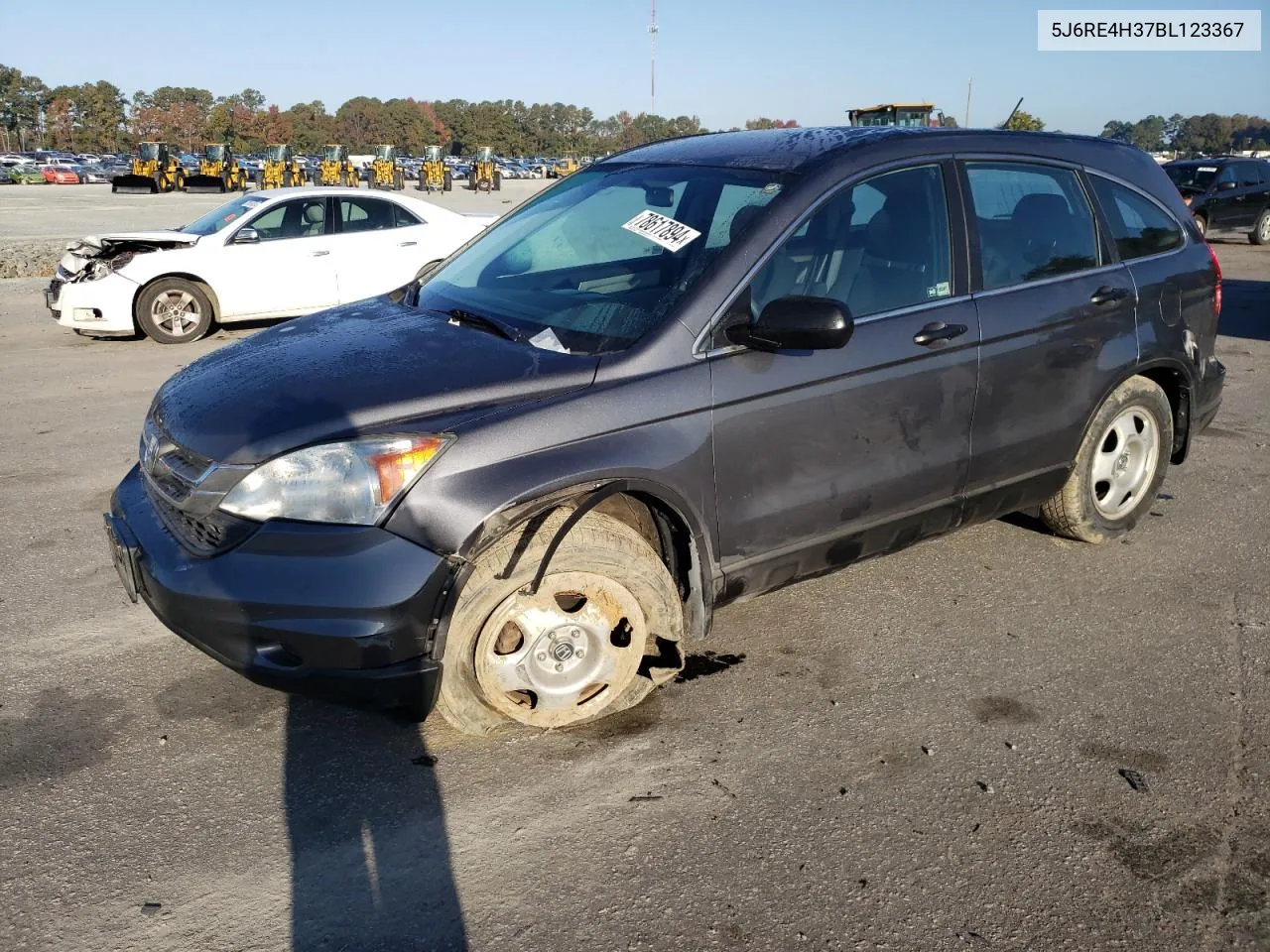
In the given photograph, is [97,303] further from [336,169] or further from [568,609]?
[336,169]

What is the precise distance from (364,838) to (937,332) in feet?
8.28

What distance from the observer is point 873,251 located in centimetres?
363

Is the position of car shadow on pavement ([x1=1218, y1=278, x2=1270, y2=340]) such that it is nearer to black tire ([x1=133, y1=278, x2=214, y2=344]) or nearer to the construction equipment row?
black tire ([x1=133, y1=278, x2=214, y2=344])

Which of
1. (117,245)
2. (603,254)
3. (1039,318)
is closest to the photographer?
(603,254)

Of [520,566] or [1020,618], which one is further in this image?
[1020,618]

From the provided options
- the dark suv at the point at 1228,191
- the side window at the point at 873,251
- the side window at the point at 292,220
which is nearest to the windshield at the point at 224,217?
the side window at the point at 292,220

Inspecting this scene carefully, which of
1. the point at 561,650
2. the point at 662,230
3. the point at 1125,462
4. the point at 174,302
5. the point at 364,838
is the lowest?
the point at 364,838

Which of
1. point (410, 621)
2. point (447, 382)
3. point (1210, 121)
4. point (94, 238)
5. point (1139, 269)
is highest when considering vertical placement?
point (1210, 121)

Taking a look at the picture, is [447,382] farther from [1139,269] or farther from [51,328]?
[51,328]

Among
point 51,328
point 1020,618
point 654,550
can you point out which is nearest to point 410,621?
point 654,550

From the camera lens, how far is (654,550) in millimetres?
3332

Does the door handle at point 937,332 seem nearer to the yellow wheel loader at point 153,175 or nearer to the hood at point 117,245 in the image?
the hood at point 117,245

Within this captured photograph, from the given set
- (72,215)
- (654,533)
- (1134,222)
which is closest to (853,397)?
(654,533)

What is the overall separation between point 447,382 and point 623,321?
24.7 inches
